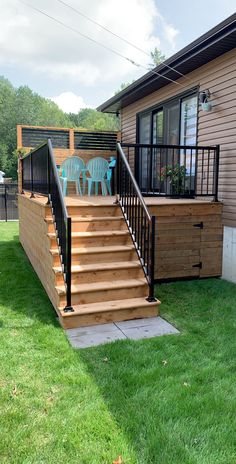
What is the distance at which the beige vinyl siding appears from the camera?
525cm

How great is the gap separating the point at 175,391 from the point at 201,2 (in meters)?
7.73

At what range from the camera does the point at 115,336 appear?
11.2ft

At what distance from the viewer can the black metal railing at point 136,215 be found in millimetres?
4090

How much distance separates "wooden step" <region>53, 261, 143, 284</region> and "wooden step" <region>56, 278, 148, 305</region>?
6 cm

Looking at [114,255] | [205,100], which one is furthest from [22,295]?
[205,100]

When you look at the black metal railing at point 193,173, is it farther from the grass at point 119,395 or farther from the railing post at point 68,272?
the grass at point 119,395

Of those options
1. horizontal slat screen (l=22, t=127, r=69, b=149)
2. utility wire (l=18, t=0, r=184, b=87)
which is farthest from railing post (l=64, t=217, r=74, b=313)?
horizontal slat screen (l=22, t=127, r=69, b=149)

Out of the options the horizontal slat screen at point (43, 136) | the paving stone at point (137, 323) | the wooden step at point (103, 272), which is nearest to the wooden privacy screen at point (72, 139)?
the horizontal slat screen at point (43, 136)

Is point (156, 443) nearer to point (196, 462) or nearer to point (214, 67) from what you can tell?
point (196, 462)

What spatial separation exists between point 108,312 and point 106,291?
27cm

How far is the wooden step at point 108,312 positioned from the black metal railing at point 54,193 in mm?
106

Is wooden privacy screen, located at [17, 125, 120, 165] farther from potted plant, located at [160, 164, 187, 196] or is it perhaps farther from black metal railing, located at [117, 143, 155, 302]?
black metal railing, located at [117, 143, 155, 302]

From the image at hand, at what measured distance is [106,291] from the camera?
155 inches

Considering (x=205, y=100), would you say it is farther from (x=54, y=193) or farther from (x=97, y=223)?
(x=54, y=193)
